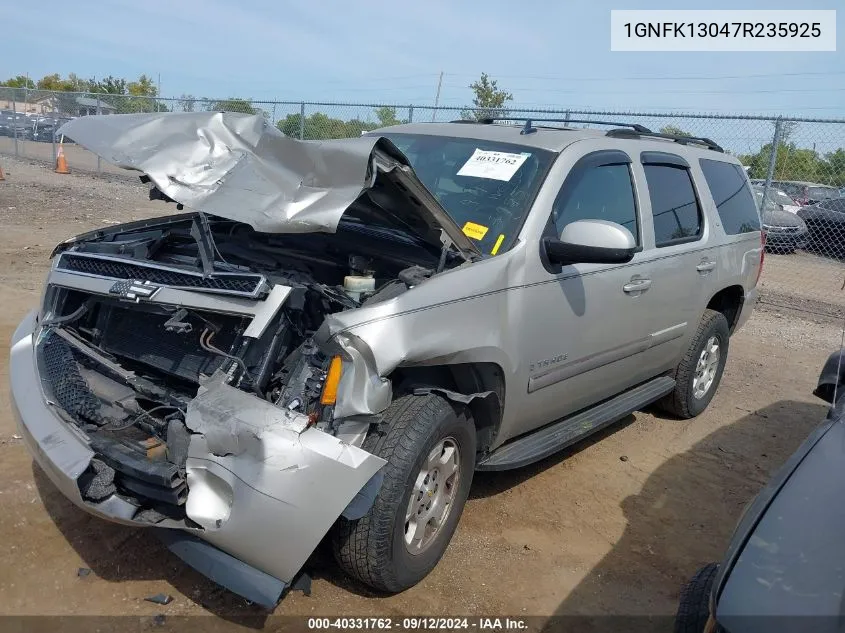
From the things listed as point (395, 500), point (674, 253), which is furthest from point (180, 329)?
point (674, 253)

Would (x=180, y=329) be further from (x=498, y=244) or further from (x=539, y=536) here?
(x=539, y=536)

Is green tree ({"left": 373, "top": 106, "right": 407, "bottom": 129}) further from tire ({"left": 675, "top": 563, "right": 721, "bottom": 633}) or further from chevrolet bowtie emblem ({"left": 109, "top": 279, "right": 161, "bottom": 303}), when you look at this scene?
tire ({"left": 675, "top": 563, "right": 721, "bottom": 633})

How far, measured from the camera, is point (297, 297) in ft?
9.73

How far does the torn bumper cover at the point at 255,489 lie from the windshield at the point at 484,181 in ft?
4.52

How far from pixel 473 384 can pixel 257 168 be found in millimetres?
1352

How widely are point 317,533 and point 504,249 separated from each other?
1593 millimetres

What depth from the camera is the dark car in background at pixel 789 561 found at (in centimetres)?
183

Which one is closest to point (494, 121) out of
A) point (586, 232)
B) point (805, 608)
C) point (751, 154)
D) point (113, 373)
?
point (586, 232)

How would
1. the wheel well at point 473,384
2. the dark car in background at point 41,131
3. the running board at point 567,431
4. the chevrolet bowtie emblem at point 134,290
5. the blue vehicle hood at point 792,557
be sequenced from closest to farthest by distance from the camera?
the blue vehicle hood at point 792,557
the chevrolet bowtie emblem at point 134,290
the wheel well at point 473,384
the running board at point 567,431
the dark car in background at point 41,131

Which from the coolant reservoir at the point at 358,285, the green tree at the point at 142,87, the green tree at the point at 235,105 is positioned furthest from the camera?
the green tree at the point at 142,87

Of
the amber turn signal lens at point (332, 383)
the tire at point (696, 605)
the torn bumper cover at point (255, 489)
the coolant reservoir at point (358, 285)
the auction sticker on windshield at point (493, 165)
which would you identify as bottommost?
the tire at point (696, 605)

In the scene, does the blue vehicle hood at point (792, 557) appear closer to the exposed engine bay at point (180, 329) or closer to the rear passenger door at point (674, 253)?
the exposed engine bay at point (180, 329)

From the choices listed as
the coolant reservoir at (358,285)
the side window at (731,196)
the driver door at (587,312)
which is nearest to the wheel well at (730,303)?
the side window at (731,196)

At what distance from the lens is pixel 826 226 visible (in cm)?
1330
